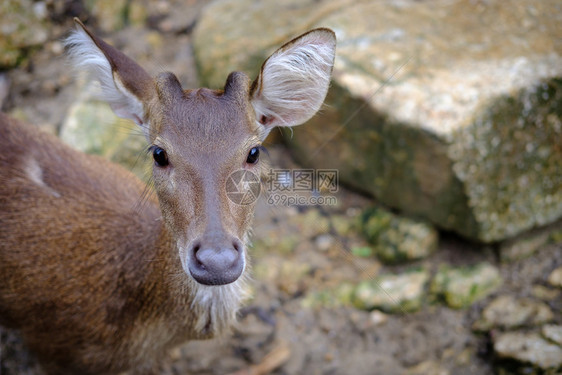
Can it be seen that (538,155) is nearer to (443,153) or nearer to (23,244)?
→ (443,153)

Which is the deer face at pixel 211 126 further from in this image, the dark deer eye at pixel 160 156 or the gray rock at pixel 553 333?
the gray rock at pixel 553 333

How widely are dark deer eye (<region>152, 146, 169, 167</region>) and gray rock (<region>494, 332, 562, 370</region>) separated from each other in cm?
289

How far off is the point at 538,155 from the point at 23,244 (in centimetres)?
417

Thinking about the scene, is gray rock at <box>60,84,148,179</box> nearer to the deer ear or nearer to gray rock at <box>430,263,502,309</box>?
the deer ear

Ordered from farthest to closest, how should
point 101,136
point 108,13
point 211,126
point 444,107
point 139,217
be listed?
point 108,13 < point 101,136 < point 444,107 < point 139,217 < point 211,126

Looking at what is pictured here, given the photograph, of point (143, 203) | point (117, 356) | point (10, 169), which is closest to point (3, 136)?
point (10, 169)

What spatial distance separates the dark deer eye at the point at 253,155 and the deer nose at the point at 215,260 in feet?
1.87

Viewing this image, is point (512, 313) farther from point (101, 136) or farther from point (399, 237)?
point (101, 136)

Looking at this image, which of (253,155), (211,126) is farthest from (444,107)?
(211,126)

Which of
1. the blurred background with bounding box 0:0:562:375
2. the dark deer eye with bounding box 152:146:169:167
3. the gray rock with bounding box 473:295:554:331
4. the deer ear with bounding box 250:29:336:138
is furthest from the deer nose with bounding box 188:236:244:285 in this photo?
the gray rock with bounding box 473:295:554:331

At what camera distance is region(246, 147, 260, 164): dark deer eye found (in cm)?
300

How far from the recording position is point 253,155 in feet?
9.89

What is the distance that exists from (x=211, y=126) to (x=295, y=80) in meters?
0.64

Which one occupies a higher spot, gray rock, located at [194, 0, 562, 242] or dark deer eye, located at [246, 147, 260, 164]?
dark deer eye, located at [246, 147, 260, 164]
